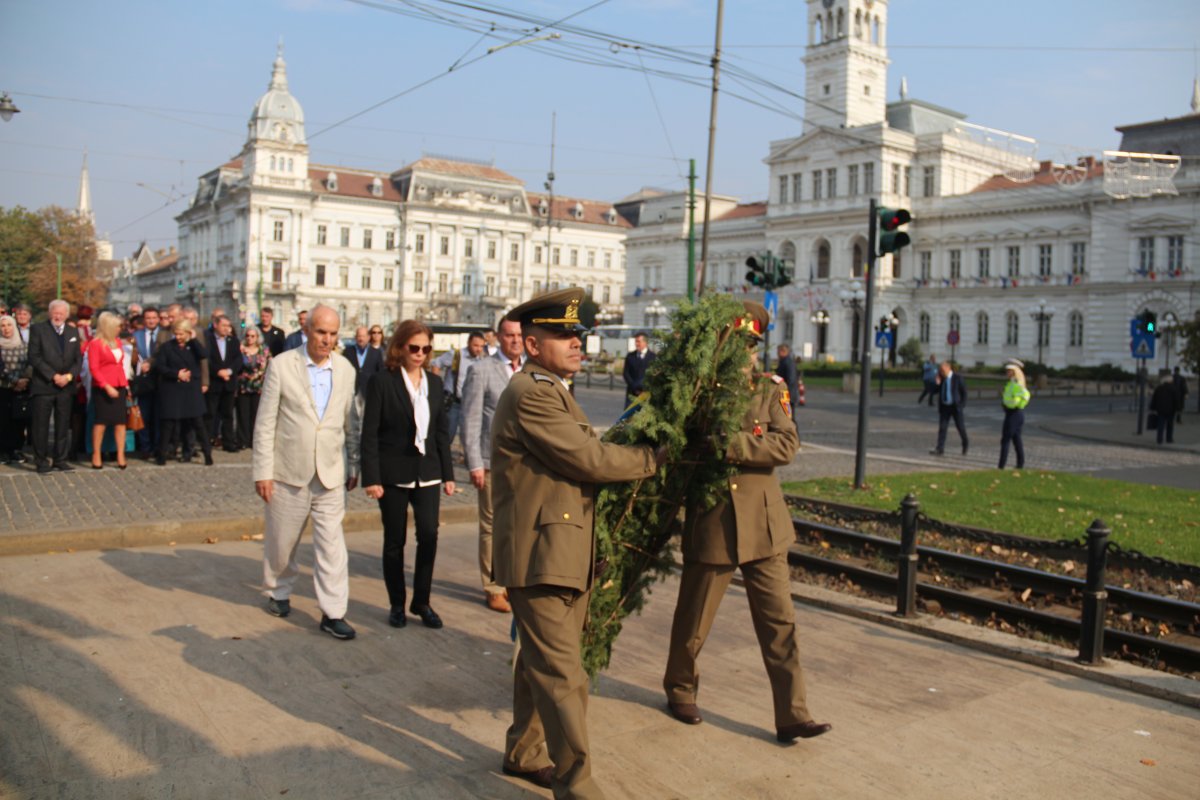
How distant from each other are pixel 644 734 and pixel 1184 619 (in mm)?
4213

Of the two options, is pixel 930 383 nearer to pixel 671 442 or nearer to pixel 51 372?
pixel 51 372

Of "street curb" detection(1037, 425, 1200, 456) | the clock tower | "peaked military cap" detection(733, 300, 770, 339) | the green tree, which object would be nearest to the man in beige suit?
"peaked military cap" detection(733, 300, 770, 339)

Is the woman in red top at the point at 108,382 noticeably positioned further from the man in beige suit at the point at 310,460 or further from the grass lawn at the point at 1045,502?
the grass lawn at the point at 1045,502

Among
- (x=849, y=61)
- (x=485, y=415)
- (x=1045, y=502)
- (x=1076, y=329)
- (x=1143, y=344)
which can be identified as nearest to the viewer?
(x=485, y=415)

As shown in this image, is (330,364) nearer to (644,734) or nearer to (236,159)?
(644,734)

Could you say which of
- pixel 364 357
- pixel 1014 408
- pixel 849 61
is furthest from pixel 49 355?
pixel 849 61

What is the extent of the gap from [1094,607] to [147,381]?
39.5ft

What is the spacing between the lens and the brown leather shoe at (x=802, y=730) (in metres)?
5.01

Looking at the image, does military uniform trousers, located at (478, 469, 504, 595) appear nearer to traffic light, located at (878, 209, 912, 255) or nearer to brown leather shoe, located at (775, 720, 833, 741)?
brown leather shoe, located at (775, 720, 833, 741)

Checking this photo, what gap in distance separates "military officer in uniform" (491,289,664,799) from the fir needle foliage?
0.25m

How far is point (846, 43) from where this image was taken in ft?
272

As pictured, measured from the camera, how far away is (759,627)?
17.0 ft

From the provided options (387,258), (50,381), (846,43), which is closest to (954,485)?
(50,381)

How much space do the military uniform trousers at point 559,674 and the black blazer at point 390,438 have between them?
2.75 m
